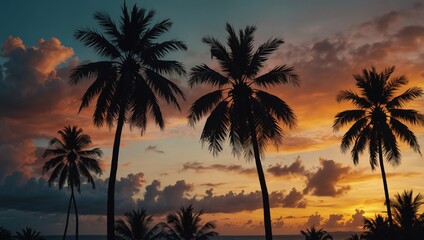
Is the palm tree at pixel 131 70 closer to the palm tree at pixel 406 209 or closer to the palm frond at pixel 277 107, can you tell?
the palm frond at pixel 277 107

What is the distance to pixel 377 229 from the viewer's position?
38.9 meters

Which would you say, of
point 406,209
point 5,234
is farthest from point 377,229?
point 5,234

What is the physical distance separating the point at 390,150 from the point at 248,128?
12434mm

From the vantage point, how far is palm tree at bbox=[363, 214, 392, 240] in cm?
3738

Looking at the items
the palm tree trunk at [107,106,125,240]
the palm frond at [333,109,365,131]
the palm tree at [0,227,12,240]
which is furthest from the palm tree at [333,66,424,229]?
the palm tree at [0,227,12,240]

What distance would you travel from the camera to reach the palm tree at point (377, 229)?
1471 inches

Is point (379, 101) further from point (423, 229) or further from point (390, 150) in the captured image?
point (423, 229)

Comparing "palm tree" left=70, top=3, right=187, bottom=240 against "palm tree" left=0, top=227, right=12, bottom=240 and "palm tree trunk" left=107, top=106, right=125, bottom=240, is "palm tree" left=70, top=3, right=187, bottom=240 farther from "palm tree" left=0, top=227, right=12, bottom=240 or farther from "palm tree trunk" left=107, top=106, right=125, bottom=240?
"palm tree" left=0, top=227, right=12, bottom=240

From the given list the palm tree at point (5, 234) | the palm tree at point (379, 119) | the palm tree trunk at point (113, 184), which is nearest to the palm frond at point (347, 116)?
the palm tree at point (379, 119)

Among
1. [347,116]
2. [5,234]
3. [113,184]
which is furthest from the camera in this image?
[5,234]

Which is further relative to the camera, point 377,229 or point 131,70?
point 377,229

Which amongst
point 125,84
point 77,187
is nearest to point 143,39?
point 125,84

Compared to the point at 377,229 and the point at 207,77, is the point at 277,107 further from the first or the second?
the point at 377,229

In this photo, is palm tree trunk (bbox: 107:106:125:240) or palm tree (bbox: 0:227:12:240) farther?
palm tree (bbox: 0:227:12:240)
